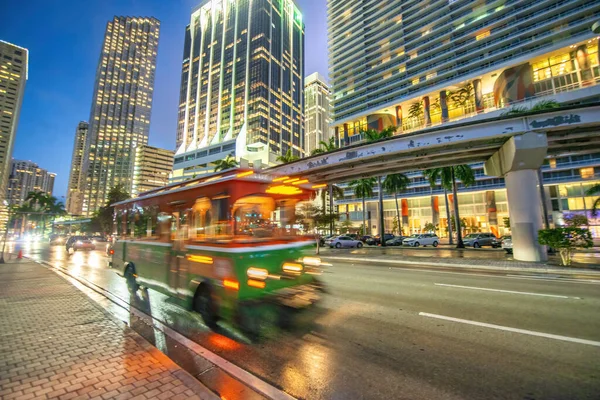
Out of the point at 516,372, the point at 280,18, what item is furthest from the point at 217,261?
the point at 280,18

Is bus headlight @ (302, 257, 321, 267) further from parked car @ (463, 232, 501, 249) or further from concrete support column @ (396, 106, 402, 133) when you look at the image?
concrete support column @ (396, 106, 402, 133)

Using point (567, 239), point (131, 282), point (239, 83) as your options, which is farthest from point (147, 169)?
point (567, 239)

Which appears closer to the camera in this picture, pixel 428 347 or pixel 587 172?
pixel 428 347

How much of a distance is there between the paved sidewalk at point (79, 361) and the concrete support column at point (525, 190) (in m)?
18.9

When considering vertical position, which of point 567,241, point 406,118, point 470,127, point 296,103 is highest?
point 296,103

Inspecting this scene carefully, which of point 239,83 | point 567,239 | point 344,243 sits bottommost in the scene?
point 344,243

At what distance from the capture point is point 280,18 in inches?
5812

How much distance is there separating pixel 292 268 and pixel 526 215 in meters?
16.4

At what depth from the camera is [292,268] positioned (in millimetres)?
6109

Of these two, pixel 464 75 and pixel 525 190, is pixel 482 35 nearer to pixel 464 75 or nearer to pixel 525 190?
pixel 464 75

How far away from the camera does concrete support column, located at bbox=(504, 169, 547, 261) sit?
14.9 meters

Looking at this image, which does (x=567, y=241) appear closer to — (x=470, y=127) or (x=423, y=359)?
(x=470, y=127)

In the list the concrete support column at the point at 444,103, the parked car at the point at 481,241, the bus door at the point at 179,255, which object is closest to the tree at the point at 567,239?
the bus door at the point at 179,255

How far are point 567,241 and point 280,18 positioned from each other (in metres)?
174
